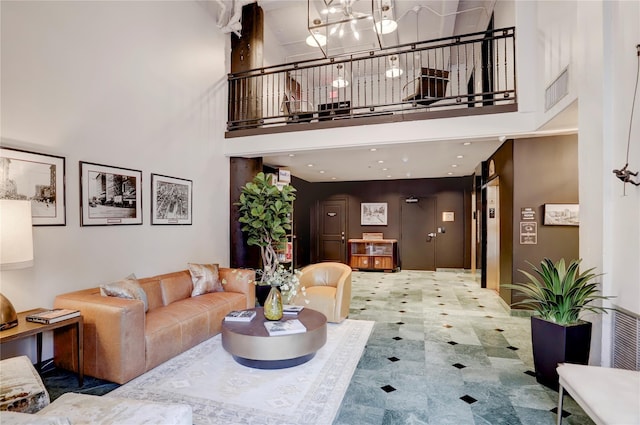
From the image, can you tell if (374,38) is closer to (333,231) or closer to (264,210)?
(264,210)

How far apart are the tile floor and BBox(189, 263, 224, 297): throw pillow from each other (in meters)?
2.14

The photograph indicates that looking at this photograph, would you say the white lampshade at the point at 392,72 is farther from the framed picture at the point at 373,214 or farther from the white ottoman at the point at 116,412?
the white ottoman at the point at 116,412

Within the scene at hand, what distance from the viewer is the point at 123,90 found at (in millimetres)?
4047

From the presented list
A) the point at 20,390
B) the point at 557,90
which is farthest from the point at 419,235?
the point at 20,390

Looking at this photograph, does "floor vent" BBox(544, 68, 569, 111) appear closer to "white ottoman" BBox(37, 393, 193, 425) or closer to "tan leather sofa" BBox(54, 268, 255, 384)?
"white ottoman" BBox(37, 393, 193, 425)

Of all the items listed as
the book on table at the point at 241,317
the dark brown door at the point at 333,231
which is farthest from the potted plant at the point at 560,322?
the dark brown door at the point at 333,231

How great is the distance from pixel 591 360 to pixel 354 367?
7.15 feet

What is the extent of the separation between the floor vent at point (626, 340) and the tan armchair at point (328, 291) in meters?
2.82

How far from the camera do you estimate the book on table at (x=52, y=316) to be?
2676 millimetres

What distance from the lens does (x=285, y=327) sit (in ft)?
10.3

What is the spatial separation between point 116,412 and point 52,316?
63.0 inches

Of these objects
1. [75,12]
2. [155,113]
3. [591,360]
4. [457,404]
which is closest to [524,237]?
[591,360]

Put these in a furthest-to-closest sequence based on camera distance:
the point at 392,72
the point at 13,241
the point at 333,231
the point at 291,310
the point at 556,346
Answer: the point at 333,231 < the point at 392,72 < the point at 291,310 < the point at 556,346 < the point at 13,241

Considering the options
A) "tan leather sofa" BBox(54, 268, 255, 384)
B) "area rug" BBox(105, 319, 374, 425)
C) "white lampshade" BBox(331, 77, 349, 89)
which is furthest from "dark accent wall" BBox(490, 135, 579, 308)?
"tan leather sofa" BBox(54, 268, 255, 384)
